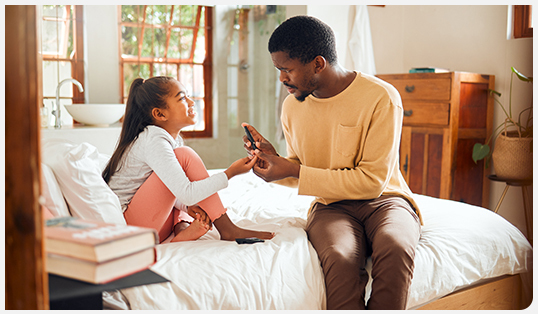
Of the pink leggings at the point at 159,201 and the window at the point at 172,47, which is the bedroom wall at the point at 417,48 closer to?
the window at the point at 172,47

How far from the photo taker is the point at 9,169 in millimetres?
566

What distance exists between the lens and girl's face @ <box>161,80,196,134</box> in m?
1.46

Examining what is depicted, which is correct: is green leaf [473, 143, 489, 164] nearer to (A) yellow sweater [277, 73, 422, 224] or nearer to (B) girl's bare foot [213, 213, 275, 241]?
(A) yellow sweater [277, 73, 422, 224]

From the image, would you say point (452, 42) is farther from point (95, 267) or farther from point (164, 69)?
point (95, 267)

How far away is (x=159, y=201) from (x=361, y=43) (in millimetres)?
2342

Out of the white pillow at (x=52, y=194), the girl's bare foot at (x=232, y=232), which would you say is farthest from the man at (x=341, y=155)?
the white pillow at (x=52, y=194)

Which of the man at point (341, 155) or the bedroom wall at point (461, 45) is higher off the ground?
the bedroom wall at point (461, 45)

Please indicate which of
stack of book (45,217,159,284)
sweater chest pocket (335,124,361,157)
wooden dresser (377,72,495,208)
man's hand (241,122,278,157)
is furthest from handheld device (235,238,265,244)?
wooden dresser (377,72,495,208)

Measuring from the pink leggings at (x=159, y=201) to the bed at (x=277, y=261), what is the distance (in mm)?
103

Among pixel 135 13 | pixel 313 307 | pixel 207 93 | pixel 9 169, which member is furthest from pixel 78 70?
pixel 9 169

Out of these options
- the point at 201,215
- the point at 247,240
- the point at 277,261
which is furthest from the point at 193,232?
the point at 277,261

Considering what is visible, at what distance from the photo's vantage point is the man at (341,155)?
50.3 inches

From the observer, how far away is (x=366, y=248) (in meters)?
1.34

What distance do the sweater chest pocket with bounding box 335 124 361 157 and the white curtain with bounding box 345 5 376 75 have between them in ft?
6.27
